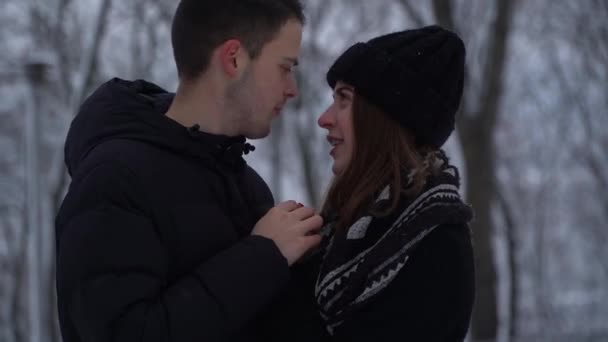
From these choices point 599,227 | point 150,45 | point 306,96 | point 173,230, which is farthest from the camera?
point 599,227

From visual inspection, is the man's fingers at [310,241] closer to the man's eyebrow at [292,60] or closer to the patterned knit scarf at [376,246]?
the patterned knit scarf at [376,246]

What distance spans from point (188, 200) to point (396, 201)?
549mm

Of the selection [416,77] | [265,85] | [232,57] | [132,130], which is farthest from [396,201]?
[132,130]

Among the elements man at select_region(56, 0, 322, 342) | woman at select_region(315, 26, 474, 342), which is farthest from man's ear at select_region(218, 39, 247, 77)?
woman at select_region(315, 26, 474, 342)

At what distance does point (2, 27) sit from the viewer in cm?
1549

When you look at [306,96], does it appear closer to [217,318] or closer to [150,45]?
[150,45]

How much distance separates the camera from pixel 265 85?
2467 millimetres

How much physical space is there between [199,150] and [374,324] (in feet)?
2.14

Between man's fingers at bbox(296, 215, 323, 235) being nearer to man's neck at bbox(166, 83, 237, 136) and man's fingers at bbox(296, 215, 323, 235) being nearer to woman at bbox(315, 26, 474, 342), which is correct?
woman at bbox(315, 26, 474, 342)

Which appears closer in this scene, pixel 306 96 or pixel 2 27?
pixel 2 27

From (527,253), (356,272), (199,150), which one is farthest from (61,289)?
(527,253)

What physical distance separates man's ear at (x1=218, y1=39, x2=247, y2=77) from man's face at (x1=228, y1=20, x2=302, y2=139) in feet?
0.08

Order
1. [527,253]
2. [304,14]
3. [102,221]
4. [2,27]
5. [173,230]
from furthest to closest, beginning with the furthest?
[527,253]
[2,27]
[304,14]
[173,230]
[102,221]

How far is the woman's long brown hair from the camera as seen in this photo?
2.46 meters
